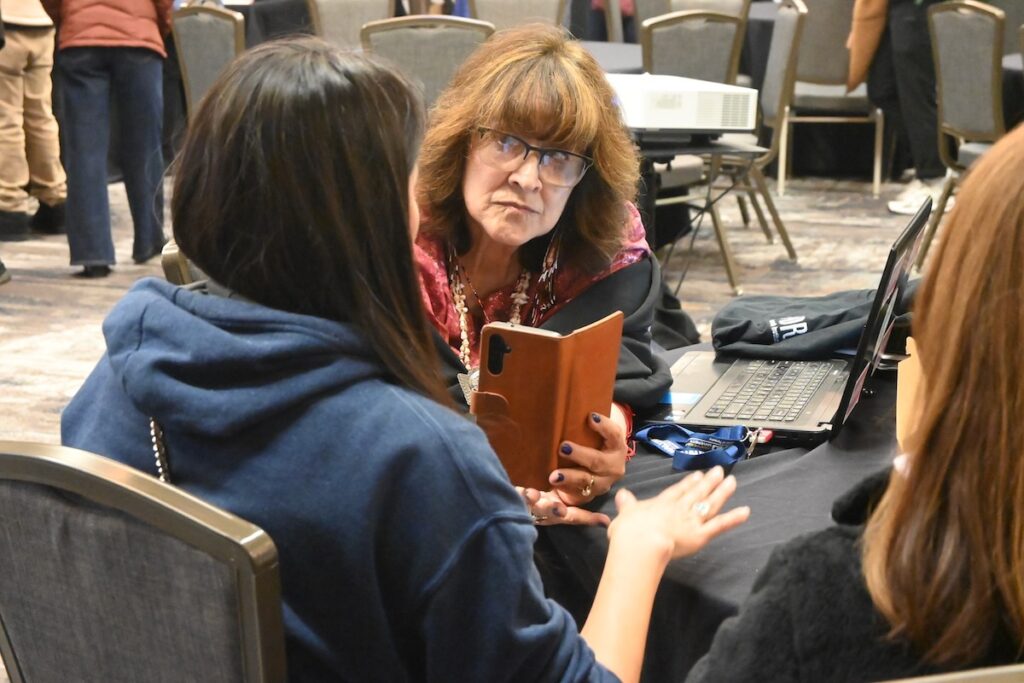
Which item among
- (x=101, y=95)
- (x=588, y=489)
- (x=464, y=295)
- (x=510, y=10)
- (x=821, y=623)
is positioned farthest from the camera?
(x=510, y=10)

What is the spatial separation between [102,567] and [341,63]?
438 mm

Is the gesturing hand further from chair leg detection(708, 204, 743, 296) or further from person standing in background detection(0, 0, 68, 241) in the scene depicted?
person standing in background detection(0, 0, 68, 241)

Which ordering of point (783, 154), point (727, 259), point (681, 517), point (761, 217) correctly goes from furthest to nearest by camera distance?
point (783, 154)
point (761, 217)
point (727, 259)
point (681, 517)

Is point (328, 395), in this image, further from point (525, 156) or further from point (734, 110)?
point (734, 110)

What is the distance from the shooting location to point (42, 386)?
3.69 meters

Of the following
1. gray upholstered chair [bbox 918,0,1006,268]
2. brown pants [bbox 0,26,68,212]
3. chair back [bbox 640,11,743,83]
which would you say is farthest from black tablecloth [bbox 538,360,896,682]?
brown pants [bbox 0,26,68,212]

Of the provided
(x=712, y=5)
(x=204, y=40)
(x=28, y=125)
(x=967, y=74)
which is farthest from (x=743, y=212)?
(x=28, y=125)

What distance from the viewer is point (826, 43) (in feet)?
20.0

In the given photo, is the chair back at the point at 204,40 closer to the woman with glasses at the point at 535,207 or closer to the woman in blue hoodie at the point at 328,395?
the woman with glasses at the point at 535,207

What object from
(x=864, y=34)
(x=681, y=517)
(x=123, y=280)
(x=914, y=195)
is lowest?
(x=914, y=195)

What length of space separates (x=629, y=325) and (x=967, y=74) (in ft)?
10.8

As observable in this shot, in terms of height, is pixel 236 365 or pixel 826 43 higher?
pixel 236 365

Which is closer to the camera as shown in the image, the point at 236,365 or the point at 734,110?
the point at 236,365

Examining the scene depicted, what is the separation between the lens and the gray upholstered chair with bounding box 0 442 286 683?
87 cm
